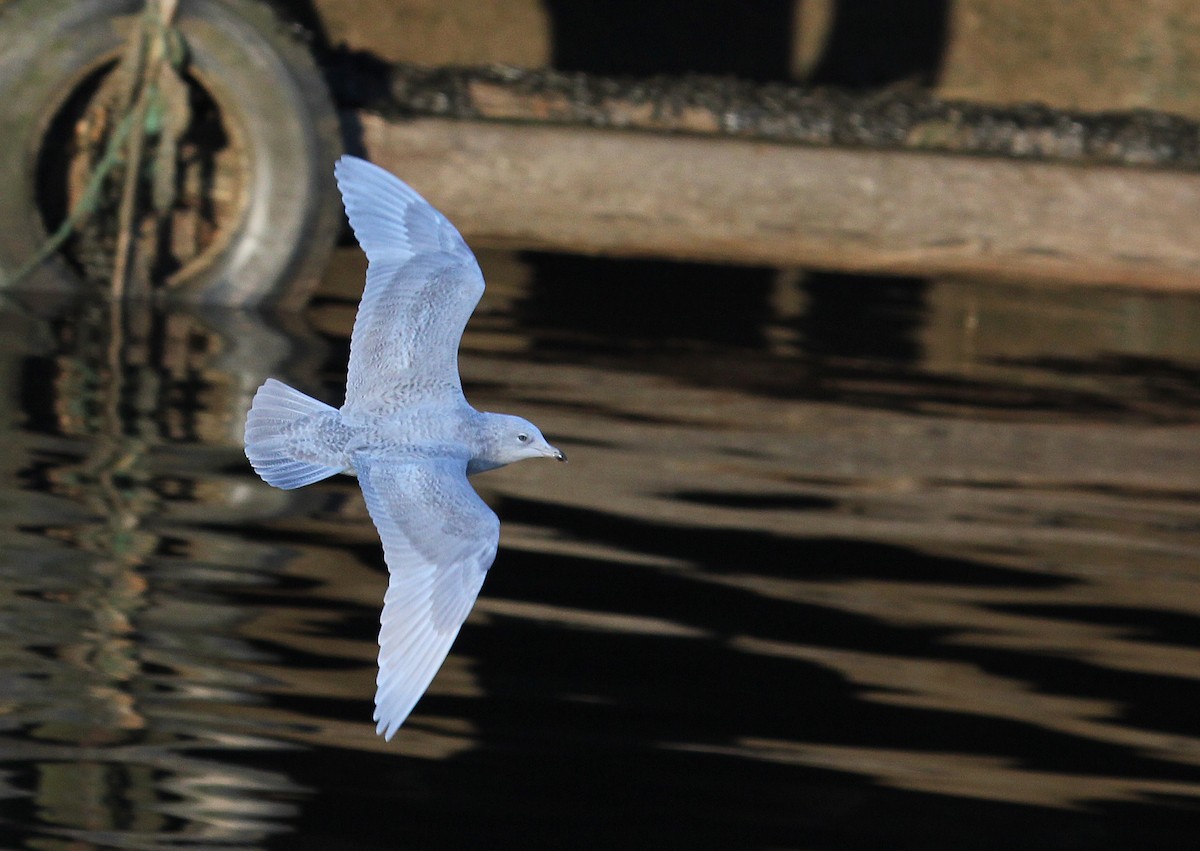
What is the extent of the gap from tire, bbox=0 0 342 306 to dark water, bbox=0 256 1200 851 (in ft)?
0.63

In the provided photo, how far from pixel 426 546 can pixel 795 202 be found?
4.42 m

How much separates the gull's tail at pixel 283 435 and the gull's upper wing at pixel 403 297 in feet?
0.28

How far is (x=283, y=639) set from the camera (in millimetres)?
4641

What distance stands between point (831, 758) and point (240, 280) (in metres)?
3.51

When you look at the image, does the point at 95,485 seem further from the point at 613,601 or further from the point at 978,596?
the point at 978,596

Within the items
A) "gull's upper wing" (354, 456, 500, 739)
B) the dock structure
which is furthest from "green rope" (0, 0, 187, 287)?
"gull's upper wing" (354, 456, 500, 739)

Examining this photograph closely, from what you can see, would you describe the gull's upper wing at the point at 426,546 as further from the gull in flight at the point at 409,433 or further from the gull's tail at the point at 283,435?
the gull's tail at the point at 283,435

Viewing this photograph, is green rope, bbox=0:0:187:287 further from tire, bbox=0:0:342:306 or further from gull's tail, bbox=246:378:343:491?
gull's tail, bbox=246:378:343:491

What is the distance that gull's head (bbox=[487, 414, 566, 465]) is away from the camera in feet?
13.5

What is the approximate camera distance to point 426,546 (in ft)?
12.6

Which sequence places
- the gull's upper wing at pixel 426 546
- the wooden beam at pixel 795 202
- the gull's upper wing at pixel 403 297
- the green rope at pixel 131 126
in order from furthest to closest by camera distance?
the wooden beam at pixel 795 202
the green rope at pixel 131 126
the gull's upper wing at pixel 403 297
the gull's upper wing at pixel 426 546

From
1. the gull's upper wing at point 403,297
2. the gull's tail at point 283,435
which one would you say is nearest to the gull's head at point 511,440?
the gull's upper wing at point 403,297

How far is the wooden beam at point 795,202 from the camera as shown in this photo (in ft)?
25.8

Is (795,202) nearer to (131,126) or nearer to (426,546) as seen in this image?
(131,126)
